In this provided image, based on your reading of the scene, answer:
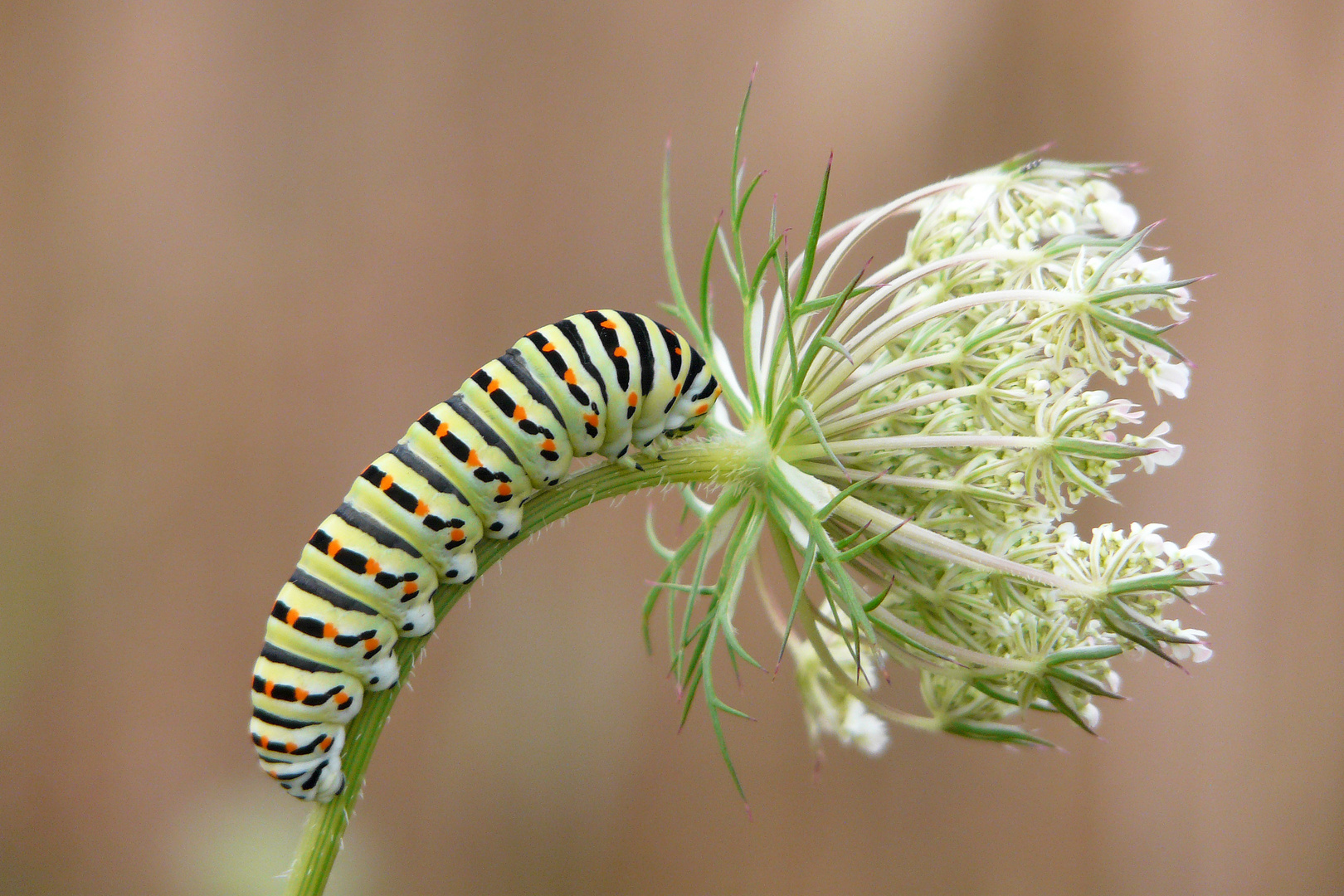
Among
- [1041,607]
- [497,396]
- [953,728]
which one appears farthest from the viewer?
[953,728]

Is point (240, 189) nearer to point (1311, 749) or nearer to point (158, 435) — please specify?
point (158, 435)

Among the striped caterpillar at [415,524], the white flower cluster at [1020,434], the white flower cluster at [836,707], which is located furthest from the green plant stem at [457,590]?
the white flower cluster at [836,707]

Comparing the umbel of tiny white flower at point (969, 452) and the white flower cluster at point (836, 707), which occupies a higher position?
the umbel of tiny white flower at point (969, 452)

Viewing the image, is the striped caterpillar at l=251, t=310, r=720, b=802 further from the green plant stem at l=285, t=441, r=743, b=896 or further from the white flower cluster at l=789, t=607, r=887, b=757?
the white flower cluster at l=789, t=607, r=887, b=757

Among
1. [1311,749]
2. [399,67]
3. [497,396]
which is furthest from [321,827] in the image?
[1311,749]

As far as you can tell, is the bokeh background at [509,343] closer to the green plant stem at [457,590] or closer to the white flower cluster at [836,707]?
the white flower cluster at [836,707]

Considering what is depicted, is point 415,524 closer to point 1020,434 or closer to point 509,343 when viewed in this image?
point 1020,434
